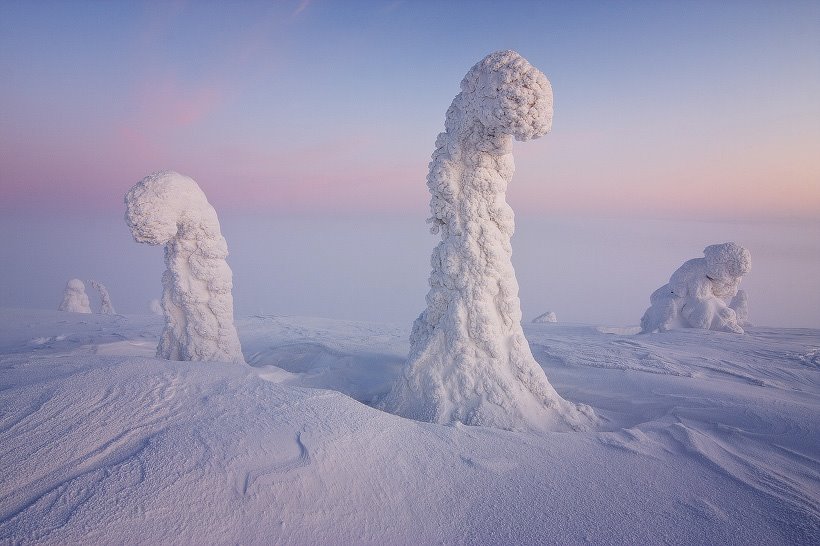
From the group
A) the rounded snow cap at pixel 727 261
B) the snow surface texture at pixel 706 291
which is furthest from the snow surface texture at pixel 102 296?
the rounded snow cap at pixel 727 261

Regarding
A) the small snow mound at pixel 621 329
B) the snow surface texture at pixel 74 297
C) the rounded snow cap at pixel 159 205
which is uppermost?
the rounded snow cap at pixel 159 205

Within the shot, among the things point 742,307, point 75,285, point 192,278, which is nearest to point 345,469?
point 192,278

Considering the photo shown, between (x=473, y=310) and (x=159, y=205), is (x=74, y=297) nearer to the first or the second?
(x=159, y=205)

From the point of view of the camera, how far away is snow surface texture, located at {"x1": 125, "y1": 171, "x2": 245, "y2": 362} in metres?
4.53

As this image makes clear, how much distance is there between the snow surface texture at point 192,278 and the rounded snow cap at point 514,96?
12.1ft

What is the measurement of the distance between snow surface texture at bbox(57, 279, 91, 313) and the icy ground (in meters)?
14.5

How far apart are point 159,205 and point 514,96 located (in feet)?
13.3

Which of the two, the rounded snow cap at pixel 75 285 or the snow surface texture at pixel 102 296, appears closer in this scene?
the rounded snow cap at pixel 75 285

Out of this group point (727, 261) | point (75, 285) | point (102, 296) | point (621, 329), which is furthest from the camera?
point (102, 296)

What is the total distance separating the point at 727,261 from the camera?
829 centimetres

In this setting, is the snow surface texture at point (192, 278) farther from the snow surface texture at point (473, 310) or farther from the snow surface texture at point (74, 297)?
the snow surface texture at point (74, 297)

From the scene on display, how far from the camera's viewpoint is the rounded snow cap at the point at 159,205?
168 inches

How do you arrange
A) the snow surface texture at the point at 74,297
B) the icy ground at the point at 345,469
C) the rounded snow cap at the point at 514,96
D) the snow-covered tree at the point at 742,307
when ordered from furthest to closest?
the snow surface texture at the point at 74,297 → the snow-covered tree at the point at 742,307 → the rounded snow cap at the point at 514,96 → the icy ground at the point at 345,469

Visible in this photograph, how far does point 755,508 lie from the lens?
85.7 inches
